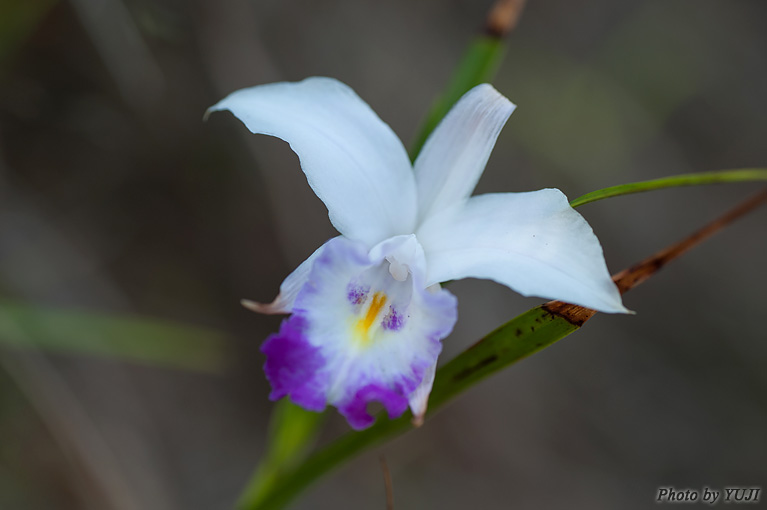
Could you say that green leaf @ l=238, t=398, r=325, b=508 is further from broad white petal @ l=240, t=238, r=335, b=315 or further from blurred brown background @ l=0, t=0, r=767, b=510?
blurred brown background @ l=0, t=0, r=767, b=510

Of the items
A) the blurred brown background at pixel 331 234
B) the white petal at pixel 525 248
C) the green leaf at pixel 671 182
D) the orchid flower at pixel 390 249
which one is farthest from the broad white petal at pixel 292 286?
the blurred brown background at pixel 331 234

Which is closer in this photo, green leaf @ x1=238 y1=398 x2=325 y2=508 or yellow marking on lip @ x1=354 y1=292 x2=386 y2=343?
yellow marking on lip @ x1=354 y1=292 x2=386 y2=343

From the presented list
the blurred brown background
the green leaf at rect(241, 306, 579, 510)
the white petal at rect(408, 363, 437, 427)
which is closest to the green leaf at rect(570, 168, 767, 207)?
the green leaf at rect(241, 306, 579, 510)

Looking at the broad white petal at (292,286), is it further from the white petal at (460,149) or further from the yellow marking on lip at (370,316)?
the white petal at (460,149)

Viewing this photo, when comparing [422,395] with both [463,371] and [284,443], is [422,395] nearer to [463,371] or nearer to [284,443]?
[463,371]

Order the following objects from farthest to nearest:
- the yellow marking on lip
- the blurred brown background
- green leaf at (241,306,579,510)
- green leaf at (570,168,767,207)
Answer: the blurred brown background < the yellow marking on lip < green leaf at (241,306,579,510) < green leaf at (570,168,767,207)

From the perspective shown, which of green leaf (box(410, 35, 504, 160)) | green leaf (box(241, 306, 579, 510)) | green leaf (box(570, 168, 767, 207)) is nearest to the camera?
green leaf (box(570, 168, 767, 207))

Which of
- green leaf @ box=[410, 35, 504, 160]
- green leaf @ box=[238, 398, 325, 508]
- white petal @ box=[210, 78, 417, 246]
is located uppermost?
green leaf @ box=[410, 35, 504, 160]
